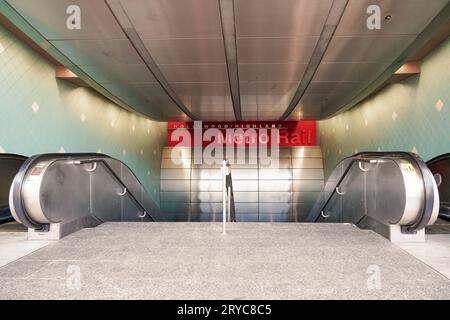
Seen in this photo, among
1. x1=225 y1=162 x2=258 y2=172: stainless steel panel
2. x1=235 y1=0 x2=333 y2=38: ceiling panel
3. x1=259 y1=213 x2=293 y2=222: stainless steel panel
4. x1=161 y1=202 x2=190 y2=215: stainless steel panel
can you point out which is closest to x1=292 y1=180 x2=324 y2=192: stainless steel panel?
x1=259 y1=213 x2=293 y2=222: stainless steel panel

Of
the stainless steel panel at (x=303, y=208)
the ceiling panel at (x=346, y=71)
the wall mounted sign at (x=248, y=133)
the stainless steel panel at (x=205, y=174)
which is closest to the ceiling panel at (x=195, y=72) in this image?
the ceiling panel at (x=346, y=71)

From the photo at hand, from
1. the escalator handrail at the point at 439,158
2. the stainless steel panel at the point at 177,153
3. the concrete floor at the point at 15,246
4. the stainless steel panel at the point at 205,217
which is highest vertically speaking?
the stainless steel panel at the point at 177,153

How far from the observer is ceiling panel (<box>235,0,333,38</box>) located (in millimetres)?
3168

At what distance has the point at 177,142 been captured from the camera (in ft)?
40.2

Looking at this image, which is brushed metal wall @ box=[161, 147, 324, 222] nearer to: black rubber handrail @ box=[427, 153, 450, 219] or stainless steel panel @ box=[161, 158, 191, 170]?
stainless steel panel @ box=[161, 158, 191, 170]

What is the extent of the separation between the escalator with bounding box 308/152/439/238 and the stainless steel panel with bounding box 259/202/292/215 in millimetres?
7899

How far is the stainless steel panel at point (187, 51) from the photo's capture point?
405 centimetres

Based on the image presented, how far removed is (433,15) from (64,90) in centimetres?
601

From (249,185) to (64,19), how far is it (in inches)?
373

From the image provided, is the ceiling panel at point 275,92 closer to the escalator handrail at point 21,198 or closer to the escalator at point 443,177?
the escalator at point 443,177

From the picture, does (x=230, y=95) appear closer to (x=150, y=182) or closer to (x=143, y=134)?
(x=143, y=134)

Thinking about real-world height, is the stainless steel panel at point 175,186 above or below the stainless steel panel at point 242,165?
below

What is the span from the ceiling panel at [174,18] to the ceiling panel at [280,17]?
0.30 metres
